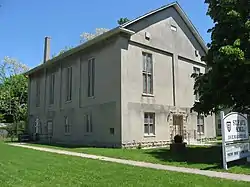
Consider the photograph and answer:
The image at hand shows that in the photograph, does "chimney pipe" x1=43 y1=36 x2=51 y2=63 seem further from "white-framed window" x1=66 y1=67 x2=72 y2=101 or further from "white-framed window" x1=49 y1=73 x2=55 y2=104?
"white-framed window" x1=66 y1=67 x2=72 y2=101

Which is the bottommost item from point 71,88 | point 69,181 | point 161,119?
point 69,181

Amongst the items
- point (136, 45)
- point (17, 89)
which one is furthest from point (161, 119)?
point (17, 89)

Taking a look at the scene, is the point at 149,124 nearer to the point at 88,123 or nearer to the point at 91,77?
the point at 88,123

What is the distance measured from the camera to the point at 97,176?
372 inches

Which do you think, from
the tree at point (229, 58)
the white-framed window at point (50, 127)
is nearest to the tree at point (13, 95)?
the white-framed window at point (50, 127)

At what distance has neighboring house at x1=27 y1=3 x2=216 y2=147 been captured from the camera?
842 inches

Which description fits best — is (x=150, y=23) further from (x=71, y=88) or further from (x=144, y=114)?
(x=71, y=88)

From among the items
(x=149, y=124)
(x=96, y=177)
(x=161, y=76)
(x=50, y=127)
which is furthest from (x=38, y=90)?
(x=96, y=177)

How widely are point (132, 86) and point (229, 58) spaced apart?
30.8 feet

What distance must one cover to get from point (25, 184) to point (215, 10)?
42.9 ft

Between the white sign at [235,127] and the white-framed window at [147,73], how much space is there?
34.8 ft

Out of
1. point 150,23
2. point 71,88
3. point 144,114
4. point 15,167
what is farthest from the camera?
point 71,88

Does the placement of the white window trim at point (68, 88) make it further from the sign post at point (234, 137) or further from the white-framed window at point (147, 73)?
the sign post at point (234, 137)

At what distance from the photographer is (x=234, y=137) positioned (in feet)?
39.7
